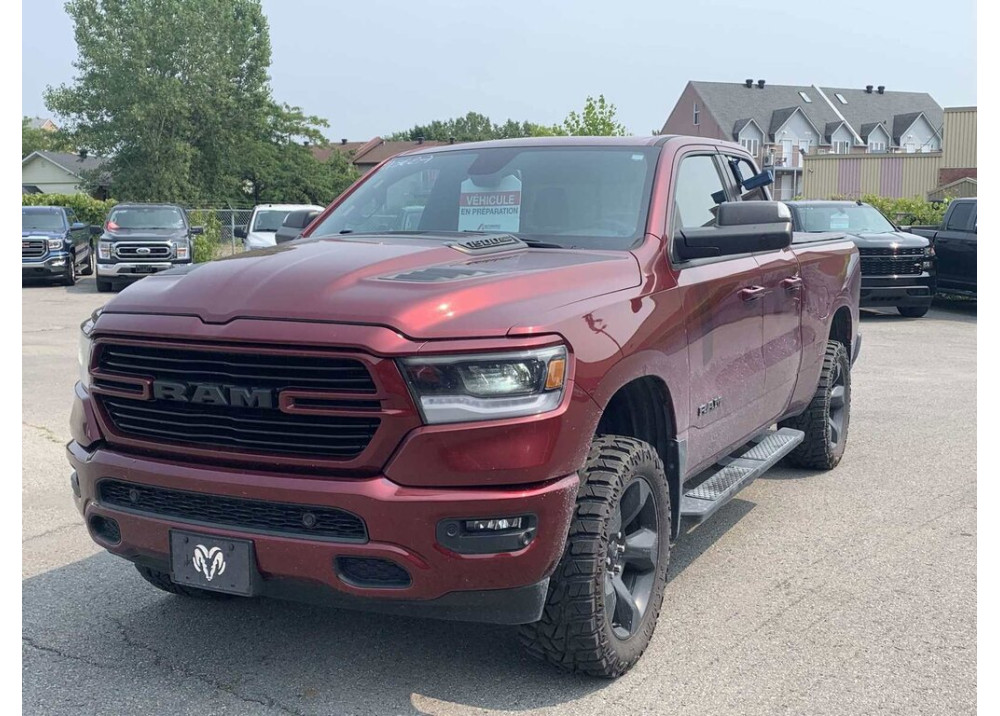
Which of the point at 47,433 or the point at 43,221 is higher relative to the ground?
the point at 43,221

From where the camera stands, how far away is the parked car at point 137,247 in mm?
22047

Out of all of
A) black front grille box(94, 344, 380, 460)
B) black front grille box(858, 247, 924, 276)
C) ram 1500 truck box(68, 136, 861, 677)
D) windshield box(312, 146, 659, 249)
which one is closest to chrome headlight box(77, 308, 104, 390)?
ram 1500 truck box(68, 136, 861, 677)

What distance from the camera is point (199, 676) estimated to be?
3818 millimetres

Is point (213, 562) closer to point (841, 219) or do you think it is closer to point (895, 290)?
point (895, 290)

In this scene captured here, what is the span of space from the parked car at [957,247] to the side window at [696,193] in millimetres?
14097

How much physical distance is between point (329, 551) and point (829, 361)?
14.7ft

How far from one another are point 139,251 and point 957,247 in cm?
1562

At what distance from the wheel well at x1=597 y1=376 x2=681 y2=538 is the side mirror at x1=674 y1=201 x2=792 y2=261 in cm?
65

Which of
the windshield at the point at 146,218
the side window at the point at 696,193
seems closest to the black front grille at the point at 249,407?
the side window at the point at 696,193

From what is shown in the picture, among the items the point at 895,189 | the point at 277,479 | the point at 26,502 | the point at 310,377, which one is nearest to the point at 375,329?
the point at 310,377

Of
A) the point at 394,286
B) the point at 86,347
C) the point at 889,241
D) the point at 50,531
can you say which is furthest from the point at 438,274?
the point at 889,241

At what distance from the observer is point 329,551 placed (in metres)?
3.23

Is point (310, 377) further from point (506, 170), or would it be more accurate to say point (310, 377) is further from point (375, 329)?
point (506, 170)

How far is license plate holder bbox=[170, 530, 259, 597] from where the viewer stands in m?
3.34
